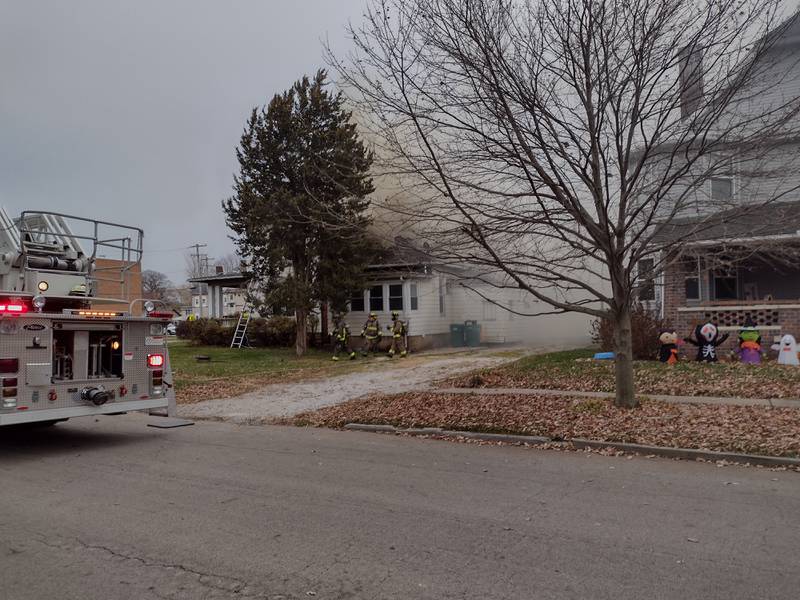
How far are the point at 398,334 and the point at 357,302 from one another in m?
3.72

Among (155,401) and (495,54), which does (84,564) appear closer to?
(155,401)

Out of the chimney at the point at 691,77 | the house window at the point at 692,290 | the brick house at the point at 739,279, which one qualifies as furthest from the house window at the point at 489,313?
the chimney at the point at 691,77

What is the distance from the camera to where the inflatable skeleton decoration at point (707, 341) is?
1337cm

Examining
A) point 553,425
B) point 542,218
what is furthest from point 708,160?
point 553,425

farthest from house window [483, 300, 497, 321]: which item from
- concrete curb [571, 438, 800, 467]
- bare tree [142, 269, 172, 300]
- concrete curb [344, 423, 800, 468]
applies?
bare tree [142, 269, 172, 300]

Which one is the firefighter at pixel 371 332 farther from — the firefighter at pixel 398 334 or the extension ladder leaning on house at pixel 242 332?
the extension ladder leaning on house at pixel 242 332

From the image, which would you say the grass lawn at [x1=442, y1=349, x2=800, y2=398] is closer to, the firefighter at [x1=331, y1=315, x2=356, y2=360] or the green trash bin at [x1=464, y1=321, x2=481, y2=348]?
the firefighter at [x1=331, y1=315, x2=356, y2=360]

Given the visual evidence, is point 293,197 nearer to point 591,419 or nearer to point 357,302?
point 357,302

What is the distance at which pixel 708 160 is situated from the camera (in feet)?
29.1

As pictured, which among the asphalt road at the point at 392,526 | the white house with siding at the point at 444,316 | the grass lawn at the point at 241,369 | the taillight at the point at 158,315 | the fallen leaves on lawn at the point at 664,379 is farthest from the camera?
the white house with siding at the point at 444,316

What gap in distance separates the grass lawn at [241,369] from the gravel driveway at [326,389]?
82 cm

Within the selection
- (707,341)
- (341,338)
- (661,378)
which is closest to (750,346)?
(707,341)

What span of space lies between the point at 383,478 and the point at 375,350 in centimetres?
1685

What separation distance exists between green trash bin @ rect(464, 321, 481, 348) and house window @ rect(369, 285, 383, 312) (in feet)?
12.0
